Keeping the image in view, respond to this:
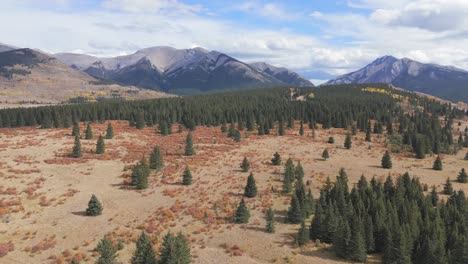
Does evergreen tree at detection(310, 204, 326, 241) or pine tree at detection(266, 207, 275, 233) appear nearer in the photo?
evergreen tree at detection(310, 204, 326, 241)

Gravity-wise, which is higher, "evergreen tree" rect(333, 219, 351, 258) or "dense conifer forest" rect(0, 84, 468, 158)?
"dense conifer forest" rect(0, 84, 468, 158)

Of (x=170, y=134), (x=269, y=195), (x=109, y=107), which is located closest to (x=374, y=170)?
(x=269, y=195)

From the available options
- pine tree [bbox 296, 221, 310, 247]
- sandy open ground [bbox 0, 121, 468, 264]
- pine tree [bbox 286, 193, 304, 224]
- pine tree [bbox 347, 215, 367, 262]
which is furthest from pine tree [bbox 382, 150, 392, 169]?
pine tree [bbox 296, 221, 310, 247]

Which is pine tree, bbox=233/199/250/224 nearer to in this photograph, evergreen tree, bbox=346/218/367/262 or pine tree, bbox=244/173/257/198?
pine tree, bbox=244/173/257/198

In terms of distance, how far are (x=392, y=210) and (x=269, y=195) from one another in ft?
68.7

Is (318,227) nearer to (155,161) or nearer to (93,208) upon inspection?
(93,208)

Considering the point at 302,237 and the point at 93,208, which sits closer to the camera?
the point at 302,237

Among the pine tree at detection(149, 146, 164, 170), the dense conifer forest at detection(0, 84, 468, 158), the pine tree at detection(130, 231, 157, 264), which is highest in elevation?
the dense conifer forest at detection(0, 84, 468, 158)

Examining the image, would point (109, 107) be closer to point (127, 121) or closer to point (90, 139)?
point (127, 121)

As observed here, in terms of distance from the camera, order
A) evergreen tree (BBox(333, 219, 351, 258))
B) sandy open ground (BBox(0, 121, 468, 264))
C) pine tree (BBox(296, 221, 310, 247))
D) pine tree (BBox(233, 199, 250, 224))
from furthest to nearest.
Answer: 1. pine tree (BBox(233, 199, 250, 224))
2. pine tree (BBox(296, 221, 310, 247))
3. sandy open ground (BBox(0, 121, 468, 264))
4. evergreen tree (BBox(333, 219, 351, 258))

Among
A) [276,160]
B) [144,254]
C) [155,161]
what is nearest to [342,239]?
[144,254]

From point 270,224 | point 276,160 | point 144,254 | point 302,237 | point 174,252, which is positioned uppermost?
point 276,160

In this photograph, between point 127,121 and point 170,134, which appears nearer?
point 170,134

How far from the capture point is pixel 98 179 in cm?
6762
